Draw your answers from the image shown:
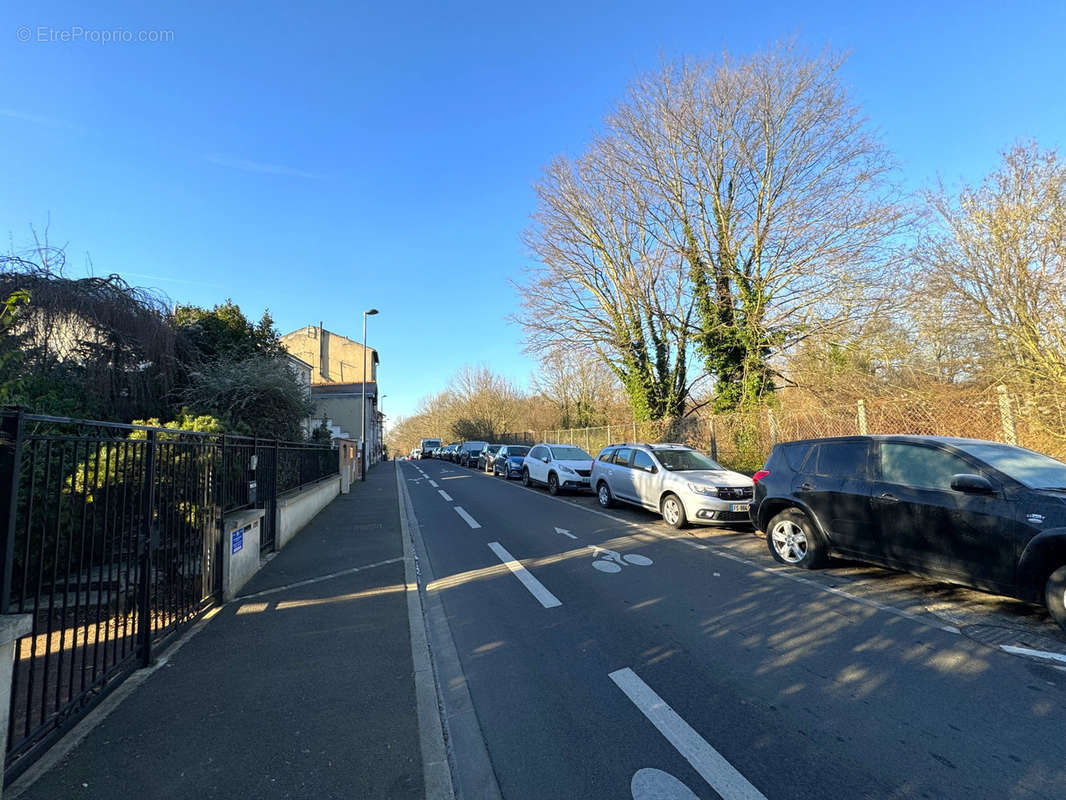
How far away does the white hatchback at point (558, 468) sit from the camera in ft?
50.6

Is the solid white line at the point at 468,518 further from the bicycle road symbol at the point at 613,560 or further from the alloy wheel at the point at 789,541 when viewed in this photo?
the alloy wheel at the point at 789,541

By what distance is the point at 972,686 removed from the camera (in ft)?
11.3

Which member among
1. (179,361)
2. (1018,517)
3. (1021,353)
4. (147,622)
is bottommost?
(147,622)

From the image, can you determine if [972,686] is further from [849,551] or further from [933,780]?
[849,551]

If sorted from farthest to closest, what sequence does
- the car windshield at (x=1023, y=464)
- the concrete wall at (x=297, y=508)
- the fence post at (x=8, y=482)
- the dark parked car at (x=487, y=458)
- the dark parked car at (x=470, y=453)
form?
the dark parked car at (x=470, y=453) → the dark parked car at (x=487, y=458) → the concrete wall at (x=297, y=508) → the car windshield at (x=1023, y=464) → the fence post at (x=8, y=482)

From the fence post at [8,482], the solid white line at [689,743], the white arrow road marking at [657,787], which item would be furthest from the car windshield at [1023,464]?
the fence post at [8,482]

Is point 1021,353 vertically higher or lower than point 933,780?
higher

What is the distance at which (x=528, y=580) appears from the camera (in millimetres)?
6285

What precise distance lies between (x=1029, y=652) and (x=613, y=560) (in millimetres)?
4200

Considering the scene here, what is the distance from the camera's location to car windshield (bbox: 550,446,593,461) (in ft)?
54.7

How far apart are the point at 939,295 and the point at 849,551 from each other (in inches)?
344

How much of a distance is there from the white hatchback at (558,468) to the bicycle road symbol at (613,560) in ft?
23.2

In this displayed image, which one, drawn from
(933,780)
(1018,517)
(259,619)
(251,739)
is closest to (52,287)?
(259,619)

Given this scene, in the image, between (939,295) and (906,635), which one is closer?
(906,635)
